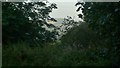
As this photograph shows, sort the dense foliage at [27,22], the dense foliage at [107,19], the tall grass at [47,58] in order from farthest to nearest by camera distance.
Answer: the dense foliage at [27,22] < the tall grass at [47,58] < the dense foliage at [107,19]

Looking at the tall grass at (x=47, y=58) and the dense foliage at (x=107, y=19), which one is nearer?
the dense foliage at (x=107, y=19)

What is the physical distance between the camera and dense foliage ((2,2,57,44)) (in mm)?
9250

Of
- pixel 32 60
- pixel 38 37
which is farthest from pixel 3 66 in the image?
pixel 38 37

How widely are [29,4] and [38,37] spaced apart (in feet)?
5.54

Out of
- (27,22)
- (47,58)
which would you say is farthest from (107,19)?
(27,22)

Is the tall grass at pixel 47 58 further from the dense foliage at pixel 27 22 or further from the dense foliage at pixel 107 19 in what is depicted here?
the dense foliage at pixel 27 22

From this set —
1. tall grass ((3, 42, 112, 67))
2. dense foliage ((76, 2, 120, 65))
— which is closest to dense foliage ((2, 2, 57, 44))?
tall grass ((3, 42, 112, 67))

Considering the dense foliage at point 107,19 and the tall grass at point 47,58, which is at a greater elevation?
the dense foliage at point 107,19

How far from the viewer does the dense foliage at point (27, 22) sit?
925 cm

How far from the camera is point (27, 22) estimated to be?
10500mm

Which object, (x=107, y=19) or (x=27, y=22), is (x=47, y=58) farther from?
(x=27, y=22)

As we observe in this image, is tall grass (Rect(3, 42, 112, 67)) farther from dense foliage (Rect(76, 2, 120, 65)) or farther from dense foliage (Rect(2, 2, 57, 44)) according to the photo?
dense foliage (Rect(2, 2, 57, 44))

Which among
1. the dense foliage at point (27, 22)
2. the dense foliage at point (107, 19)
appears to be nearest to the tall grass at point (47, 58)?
the dense foliage at point (107, 19)

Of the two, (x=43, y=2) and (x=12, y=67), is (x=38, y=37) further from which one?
(x=12, y=67)
